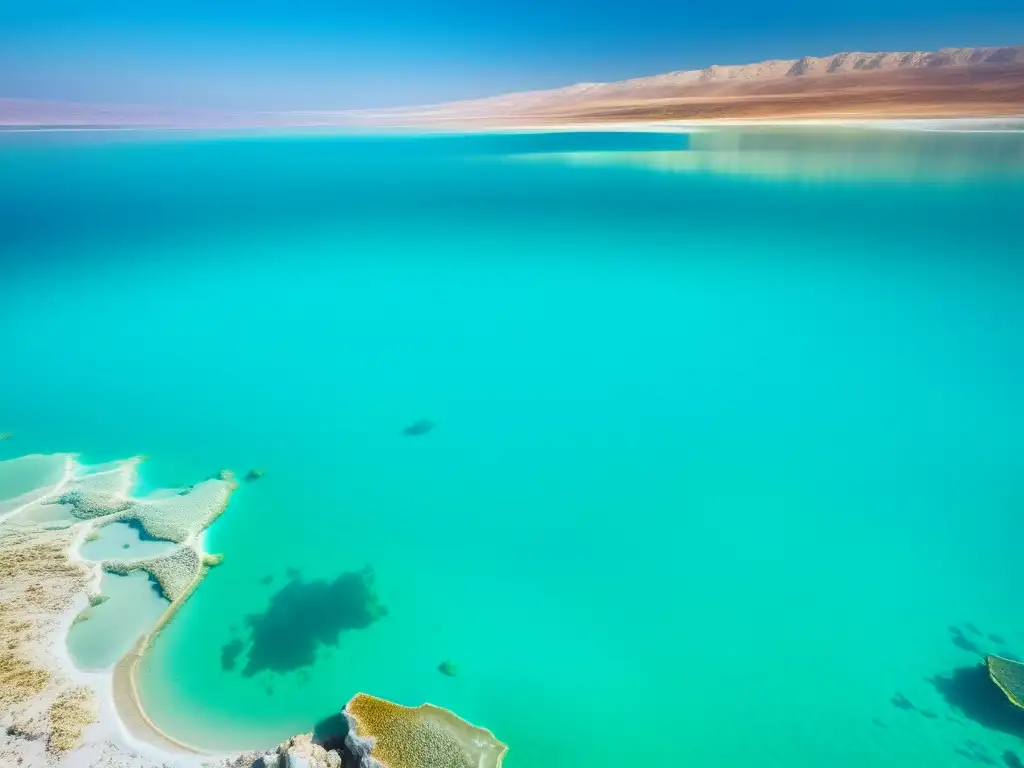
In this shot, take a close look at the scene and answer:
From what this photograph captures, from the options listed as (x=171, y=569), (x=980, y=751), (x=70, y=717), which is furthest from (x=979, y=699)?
(x=171, y=569)

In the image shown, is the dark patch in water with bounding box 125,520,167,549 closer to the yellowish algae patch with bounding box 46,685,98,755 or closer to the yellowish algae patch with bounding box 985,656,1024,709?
the yellowish algae patch with bounding box 46,685,98,755

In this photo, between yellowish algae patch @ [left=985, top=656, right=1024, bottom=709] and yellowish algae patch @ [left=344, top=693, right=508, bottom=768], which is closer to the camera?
yellowish algae patch @ [left=344, top=693, right=508, bottom=768]

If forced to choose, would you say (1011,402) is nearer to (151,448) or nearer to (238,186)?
(151,448)

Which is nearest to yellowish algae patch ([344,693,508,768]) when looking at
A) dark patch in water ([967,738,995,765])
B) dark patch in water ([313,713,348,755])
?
dark patch in water ([313,713,348,755])

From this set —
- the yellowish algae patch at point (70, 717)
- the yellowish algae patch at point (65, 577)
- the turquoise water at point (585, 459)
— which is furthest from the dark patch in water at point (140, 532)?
the yellowish algae patch at point (70, 717)

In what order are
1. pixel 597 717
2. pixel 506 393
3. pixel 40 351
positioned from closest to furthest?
pixel 597 717 < pixel 506 393 < pixel 40 351

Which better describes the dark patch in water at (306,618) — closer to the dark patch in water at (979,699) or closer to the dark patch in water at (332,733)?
the dark patch in water at (332,733)

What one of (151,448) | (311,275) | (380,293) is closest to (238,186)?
(311,275)
